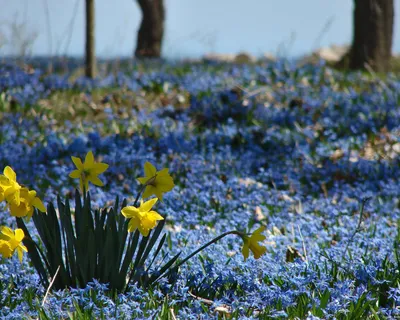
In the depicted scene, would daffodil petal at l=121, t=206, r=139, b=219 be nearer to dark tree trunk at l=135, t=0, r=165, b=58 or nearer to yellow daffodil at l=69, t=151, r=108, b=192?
yellow daffodil at l=69, t=151, r=108, b=192

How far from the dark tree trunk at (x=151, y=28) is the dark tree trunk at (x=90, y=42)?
5185 mm

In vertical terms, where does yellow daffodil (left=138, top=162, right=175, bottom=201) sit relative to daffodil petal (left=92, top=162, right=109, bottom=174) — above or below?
below

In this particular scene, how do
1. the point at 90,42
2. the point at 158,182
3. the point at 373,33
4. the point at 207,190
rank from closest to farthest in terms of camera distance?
the point at 158,182 < the point at 207,190 < the point at 90,42 < the point at 373,33

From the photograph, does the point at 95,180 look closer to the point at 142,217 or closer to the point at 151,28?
the point at 142,217

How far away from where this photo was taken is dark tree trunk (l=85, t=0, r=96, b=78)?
8602 millimetres

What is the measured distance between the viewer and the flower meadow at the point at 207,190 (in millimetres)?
2943

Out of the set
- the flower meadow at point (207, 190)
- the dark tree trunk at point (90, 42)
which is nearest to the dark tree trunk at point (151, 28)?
the flower meadow at point (207, 190)

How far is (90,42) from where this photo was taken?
8.93 metres

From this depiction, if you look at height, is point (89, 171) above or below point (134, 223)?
above

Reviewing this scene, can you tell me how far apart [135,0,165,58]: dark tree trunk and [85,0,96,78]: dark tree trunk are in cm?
519

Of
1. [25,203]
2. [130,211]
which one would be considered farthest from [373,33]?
[25,203]

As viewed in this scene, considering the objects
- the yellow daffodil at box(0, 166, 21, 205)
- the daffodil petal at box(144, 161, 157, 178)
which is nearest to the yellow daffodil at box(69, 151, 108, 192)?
the daffodil petal at box(144, 161, 157, 178)

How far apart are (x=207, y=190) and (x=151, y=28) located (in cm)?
1009

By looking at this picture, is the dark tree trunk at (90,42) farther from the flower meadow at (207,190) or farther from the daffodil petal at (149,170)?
the daffodil petal at (149,170)
